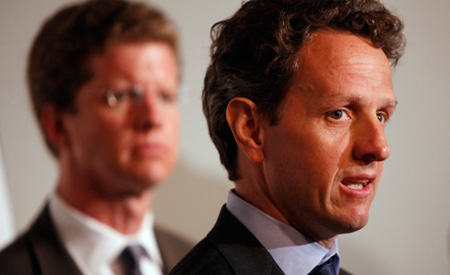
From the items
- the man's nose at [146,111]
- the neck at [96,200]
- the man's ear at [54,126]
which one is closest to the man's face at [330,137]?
the man's nose at [146,111]

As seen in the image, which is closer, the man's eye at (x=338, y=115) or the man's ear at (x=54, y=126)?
the man's eye at (x=338, y=115)

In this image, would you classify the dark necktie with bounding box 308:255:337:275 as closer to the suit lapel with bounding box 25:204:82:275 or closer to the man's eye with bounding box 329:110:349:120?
the man's eye with bounding box 329:110:349:120

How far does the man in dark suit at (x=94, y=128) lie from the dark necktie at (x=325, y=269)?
53 centimetres

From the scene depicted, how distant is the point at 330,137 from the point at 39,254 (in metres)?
0.88

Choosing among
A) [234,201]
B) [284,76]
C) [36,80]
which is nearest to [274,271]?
[234,201]

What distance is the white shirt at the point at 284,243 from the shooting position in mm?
1603

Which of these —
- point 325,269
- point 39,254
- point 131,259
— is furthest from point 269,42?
point 39,254

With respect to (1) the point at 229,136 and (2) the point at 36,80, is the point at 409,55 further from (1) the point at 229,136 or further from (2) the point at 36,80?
(2) the point at 36,80

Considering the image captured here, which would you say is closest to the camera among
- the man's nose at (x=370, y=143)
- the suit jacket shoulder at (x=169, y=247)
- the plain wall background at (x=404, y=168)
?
the man's nose at (x=370, y=143)

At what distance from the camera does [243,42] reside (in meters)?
1.66

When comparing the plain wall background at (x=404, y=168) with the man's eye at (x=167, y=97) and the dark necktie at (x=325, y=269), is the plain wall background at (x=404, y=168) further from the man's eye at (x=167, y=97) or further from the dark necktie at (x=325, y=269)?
the dark necktie at (x=325, y=269)

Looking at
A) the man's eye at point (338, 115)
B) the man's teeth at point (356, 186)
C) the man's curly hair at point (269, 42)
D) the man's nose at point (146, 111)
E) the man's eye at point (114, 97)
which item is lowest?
the man's teeth at point (356, 186)

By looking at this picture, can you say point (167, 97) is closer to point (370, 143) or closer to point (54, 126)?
point (54, 126)

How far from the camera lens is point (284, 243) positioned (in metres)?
1.61
